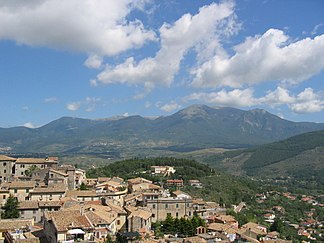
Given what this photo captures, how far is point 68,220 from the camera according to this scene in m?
31.1

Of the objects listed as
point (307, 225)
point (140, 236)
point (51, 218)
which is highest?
point (51, 218)

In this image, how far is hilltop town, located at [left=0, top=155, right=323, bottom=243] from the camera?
107ft

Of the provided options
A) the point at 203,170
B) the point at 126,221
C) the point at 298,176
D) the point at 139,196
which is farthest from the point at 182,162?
the point at 298,176

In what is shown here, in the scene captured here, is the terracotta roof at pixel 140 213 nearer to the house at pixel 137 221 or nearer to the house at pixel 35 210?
the house at pixel 137 221

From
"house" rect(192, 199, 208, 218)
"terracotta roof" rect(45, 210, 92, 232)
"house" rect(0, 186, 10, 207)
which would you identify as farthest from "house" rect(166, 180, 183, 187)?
"terracotta roof" rect(45, 210, 92, 232)

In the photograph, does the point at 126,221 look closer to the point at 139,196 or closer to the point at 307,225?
the point at 139,196

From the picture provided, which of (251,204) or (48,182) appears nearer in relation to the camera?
(48,182)

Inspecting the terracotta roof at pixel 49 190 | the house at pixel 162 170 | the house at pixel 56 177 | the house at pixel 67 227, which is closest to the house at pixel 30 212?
the terracotta roof at pixel 49 190

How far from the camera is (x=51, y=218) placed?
31578 millimetres

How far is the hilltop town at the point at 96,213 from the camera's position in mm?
32625

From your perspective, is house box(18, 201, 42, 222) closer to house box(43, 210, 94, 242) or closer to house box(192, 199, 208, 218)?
house box(43, 210, 94, 242)

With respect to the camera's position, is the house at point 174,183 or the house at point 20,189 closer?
the house at point 20,189

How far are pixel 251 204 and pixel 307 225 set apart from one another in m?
12.8

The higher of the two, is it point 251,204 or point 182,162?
point 182,162
